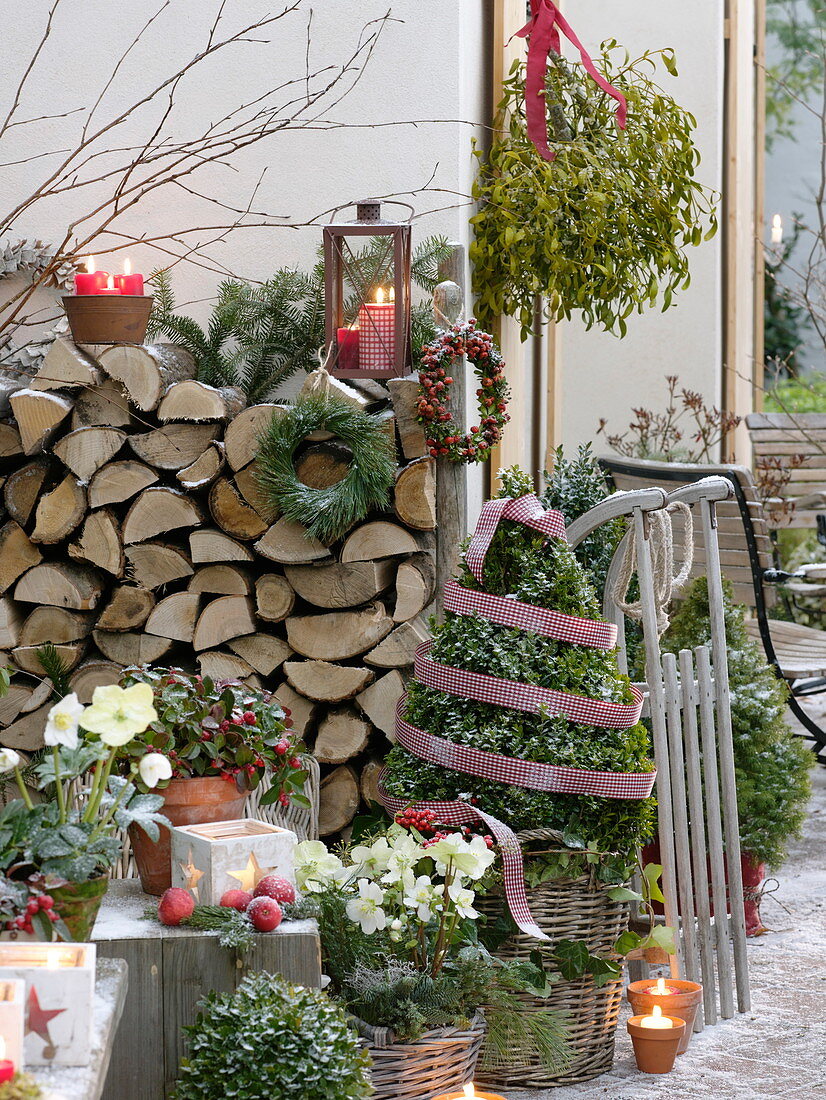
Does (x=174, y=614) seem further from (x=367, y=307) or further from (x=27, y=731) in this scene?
(x=367, y=307)

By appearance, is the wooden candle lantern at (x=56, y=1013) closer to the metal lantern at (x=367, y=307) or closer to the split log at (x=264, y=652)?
the split log at (x=264, y=652)

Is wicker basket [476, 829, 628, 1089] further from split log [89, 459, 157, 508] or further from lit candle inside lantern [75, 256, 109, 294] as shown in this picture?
lit candle inside lantern [75, 256, 109, 294]

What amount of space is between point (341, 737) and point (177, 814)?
912mm

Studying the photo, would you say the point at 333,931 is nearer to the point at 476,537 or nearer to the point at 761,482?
the point at 476,537

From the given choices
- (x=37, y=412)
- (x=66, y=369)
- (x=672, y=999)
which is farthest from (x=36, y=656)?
(x=672, y=999)

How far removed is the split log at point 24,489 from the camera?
292 cm

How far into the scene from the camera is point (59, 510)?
2904 millimetres

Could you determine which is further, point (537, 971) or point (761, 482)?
point (761, 482)

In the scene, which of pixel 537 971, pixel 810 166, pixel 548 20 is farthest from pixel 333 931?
pixel 810 166

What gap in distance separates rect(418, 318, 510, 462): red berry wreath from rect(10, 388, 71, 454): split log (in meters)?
0.80

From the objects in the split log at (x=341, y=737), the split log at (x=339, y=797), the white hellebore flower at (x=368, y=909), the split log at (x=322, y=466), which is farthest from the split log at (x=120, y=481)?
the white hellebore flower at (x=368, y=909)

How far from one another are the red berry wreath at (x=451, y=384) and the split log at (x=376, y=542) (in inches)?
7.8

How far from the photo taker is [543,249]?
3238 mm

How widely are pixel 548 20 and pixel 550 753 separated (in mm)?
1784
